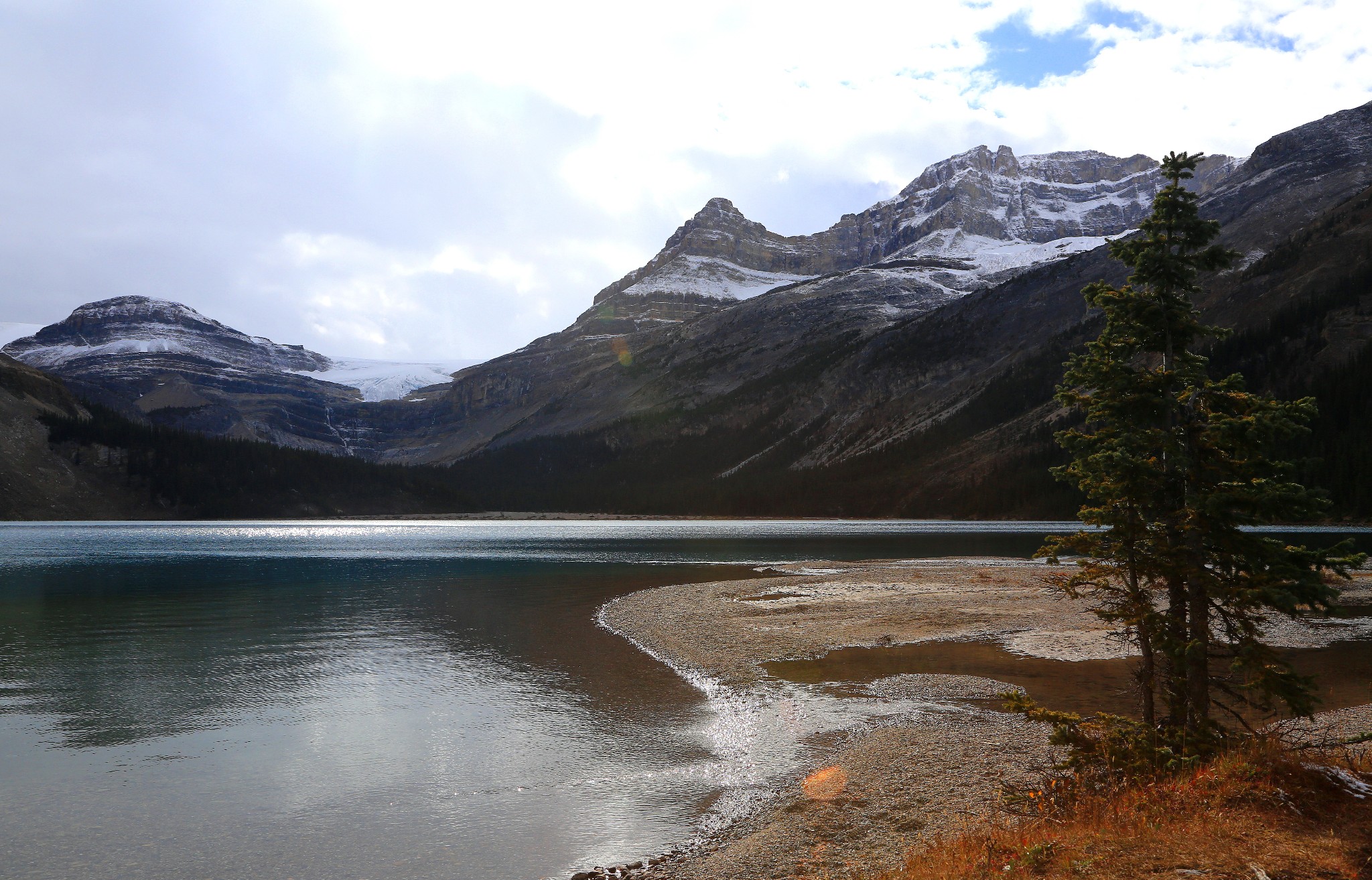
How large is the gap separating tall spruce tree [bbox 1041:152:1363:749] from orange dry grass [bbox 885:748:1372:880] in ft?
6.35

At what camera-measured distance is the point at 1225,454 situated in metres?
15.6

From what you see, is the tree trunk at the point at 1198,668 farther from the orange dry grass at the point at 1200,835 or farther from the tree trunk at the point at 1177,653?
the orange dry grass at the point at 1200,835

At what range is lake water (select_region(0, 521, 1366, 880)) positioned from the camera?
50.8ft

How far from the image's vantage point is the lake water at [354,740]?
50.8 ft

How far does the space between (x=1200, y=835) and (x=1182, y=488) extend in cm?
725

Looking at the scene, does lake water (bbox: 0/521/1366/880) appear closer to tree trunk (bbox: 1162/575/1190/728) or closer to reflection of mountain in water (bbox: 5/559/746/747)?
reflection of mountain in water (bbox: 5/559/746/747)

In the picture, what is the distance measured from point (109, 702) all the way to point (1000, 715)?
2806cm

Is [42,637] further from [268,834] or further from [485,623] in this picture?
[268,834]

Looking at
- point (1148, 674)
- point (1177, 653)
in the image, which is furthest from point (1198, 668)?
point (1148, 674)

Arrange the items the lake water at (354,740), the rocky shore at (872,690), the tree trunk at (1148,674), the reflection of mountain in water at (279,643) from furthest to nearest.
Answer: the reflection of mountain in water at (279,643) → the tree trunk at (1148,674) → the lake water at (354,740) → the rocky shore at (872,690)

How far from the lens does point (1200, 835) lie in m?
10.9

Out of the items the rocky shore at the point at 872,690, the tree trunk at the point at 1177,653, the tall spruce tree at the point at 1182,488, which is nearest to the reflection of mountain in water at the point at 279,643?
the rocky shore at the point at 872,690

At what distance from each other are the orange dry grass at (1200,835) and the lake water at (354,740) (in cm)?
629

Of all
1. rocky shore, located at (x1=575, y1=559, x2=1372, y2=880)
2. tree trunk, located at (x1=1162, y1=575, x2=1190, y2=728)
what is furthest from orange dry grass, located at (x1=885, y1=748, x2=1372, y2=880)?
rocky shore, located at (x1=575, y1=559, x2=1372, y2=880)
